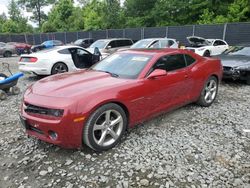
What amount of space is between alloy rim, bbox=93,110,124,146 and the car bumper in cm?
29

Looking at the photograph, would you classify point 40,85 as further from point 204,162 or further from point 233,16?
point 233,16

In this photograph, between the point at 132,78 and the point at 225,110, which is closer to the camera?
the point at 132,78

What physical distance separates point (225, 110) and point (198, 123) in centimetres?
109

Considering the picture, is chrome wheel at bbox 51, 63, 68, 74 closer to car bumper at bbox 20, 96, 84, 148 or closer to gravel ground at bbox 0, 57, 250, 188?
gravel ground at bbox 0, 57, 250, 188

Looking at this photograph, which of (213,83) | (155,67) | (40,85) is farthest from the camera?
(213,83)

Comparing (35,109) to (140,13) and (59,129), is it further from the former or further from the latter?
(140,13)

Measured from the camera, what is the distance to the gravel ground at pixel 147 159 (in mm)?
3062

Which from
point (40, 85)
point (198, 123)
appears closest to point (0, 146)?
point (40, 85)

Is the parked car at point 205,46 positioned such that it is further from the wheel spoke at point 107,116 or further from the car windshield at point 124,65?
the wheel spoke at point 107,116

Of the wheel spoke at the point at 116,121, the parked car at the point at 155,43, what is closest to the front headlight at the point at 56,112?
the wheel spoke at the point at 116,121

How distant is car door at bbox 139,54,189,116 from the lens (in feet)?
13.8

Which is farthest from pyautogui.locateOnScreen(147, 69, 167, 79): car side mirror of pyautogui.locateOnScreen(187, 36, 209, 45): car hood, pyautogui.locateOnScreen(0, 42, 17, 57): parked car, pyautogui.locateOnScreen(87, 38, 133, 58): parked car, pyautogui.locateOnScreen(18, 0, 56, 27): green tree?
pyautogui.locateOnScreen(18, 0, 56, 27): green tree

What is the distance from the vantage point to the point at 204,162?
3414 millimetres

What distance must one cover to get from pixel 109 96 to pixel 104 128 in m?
0.48
